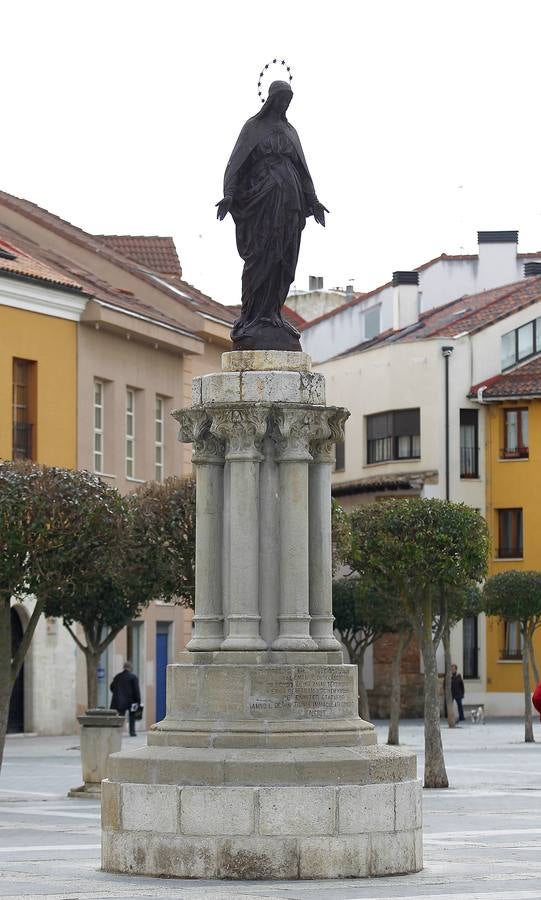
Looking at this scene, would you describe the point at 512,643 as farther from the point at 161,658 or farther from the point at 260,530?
the point at 260,530

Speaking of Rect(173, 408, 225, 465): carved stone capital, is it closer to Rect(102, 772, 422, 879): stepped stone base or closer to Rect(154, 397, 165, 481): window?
Rect(102, 772, 422, 879): stepped stone base

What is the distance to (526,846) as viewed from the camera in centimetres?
1886

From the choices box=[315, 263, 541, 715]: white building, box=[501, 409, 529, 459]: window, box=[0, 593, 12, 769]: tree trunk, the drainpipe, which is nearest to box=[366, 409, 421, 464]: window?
box=[315, 263, 541, 715]: white building

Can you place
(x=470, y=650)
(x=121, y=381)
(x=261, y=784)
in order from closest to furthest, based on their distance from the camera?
1. (x=261, y=784)
2. (x=121, y=381)
3. (x=470, y=650)

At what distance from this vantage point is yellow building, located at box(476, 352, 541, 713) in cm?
6225

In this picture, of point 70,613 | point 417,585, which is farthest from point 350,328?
point 417,585

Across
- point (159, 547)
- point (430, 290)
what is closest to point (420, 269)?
point (430, 290)

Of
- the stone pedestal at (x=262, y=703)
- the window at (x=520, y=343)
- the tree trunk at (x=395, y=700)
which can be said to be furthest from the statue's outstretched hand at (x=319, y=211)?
the window at (x=520, y=343)

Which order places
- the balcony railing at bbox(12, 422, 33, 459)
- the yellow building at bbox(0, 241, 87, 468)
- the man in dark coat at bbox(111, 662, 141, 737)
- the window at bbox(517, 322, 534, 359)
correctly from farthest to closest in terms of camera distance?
1. the window at bbox(517, 322, 534, 359)
2. the balcony railing at bbox(12, 422, 33, 459)
3. the yellow building at bbox(0, 241, 87, 468)
4. the man in dark coat at bbox(111, 662, 141, 737)

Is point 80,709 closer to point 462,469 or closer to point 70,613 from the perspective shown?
point 70,613

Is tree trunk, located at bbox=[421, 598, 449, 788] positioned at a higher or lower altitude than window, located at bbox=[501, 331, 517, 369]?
lower

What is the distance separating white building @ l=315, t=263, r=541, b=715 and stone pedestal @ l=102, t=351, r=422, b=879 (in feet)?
152

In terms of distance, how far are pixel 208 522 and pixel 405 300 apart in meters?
55.7

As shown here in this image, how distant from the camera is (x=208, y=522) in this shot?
53.9 ft
